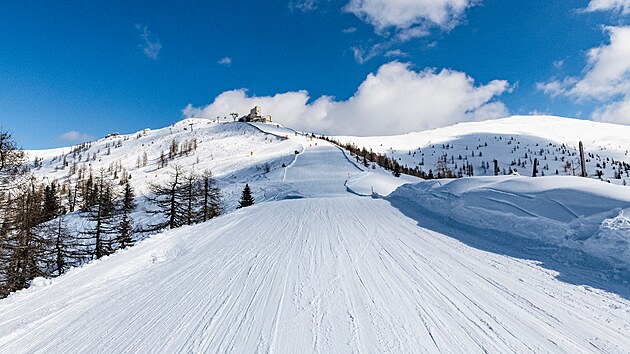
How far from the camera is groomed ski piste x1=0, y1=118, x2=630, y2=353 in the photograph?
330cm

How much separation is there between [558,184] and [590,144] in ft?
788

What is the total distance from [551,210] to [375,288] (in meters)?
5.22

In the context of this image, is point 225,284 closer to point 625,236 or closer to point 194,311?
point 194,311

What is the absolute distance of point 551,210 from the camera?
277 inches

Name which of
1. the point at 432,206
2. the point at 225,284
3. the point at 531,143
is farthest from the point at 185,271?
the point at 531,143

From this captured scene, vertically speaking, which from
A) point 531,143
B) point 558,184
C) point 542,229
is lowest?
point 542,229

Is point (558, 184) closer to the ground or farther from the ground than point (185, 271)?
farther from the ground

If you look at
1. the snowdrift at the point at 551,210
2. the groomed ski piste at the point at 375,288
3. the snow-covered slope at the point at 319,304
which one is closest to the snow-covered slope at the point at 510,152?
the snowdrift at the point at 551,210

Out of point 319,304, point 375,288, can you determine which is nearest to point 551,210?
point 375,288

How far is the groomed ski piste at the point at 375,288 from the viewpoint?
330 centimetres

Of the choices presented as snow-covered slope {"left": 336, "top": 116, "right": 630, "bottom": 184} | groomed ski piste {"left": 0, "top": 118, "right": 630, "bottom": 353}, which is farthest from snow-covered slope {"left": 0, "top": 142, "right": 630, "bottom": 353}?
snow-covered slope {"left": 336, "top": 116, "right": 630, "bottom": 184}

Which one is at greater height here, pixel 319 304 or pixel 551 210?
pixel 551 210

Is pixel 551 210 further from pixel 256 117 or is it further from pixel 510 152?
pixel 510 152

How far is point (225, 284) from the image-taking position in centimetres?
514
